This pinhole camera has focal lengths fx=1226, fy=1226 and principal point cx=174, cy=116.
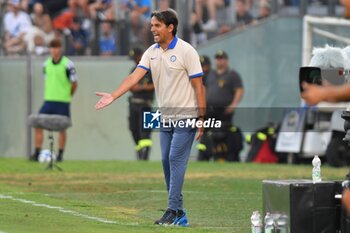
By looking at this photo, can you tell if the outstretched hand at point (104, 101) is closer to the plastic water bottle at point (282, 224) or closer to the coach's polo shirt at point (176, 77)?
the coach's polo shirt at point (176, 77)

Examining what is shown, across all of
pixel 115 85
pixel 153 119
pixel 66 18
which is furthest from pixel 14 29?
pixel 153 119

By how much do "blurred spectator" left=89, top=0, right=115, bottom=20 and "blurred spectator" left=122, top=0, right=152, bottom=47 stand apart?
34 centimetres

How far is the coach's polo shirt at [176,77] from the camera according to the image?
13.1 metres

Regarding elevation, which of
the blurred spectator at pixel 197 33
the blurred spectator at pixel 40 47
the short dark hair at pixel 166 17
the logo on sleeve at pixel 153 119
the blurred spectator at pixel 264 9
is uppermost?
the short dark hair at pixel 166 17

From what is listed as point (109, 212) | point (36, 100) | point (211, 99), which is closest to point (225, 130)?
point (211, 99)

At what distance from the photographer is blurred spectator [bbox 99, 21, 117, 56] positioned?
91.6ft

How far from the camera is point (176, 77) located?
1311cm

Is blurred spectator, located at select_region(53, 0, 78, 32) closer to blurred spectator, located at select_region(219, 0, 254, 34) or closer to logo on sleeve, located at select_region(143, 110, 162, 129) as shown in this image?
blurred spectator, located at select_region(219, 0, 254, 34)

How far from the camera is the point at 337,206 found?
11398mm

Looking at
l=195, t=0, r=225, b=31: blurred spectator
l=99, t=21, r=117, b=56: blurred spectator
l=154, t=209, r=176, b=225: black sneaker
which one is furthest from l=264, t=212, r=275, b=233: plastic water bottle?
l=195, t=0, r=225, b=31: blurred spectator

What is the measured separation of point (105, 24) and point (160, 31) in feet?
49.0

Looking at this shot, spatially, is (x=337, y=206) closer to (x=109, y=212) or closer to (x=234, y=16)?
(x=109, y=212)

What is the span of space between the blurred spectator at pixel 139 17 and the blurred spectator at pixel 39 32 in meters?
1.83

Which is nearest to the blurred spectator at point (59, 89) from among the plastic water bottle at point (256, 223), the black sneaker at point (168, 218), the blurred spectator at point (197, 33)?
the blurred spectator at point (197, 33)
